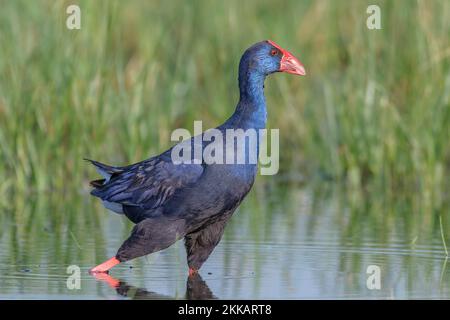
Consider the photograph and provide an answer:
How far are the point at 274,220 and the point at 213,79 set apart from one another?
8.86 ft

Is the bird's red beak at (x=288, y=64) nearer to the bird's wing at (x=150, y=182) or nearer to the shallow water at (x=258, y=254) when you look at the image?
the bird's wing at (x=150, y=182)

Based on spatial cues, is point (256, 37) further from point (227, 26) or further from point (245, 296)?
point (245, 296)

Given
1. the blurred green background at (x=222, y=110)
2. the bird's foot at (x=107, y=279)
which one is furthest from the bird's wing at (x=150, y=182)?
the blurred green background at (x=222, y=110)

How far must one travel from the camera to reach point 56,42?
10.3m

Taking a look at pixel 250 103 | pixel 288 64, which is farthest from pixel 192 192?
pixel 288 64

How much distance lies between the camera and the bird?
7.14 metres

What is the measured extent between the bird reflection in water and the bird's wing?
510 millimetres

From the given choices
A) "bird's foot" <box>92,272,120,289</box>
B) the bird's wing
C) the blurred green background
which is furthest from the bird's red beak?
"bird's foot" <box>92,272,120,289</box>

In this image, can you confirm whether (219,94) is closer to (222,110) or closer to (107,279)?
(222,110)

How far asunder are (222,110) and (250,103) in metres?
4.01

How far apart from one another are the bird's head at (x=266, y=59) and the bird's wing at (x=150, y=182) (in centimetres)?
81

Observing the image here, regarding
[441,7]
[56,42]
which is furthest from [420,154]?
[56,42]

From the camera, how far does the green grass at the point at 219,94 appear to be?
1032cm

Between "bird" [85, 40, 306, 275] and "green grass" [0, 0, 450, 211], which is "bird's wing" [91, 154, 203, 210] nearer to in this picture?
"bird" [85, 40, 306, 275]
